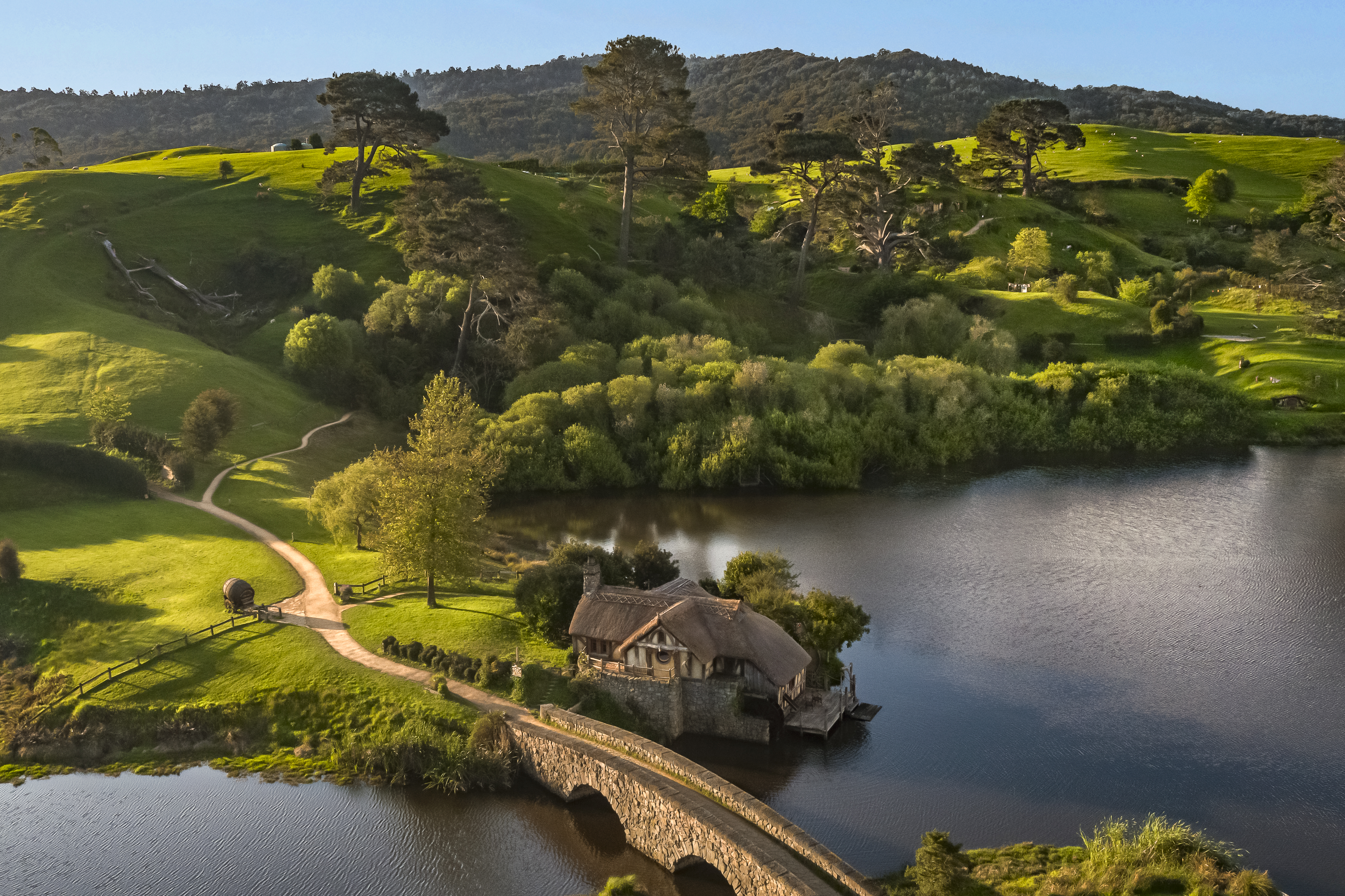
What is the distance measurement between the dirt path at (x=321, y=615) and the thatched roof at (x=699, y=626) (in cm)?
415

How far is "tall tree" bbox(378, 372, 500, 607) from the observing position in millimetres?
41812

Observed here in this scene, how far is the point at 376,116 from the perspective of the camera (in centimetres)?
9394

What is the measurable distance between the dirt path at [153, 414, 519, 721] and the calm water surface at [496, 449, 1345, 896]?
751 centimetres

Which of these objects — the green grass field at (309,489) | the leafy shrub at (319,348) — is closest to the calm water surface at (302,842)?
the green grass field at (309,489)

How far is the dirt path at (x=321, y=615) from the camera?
3516cm

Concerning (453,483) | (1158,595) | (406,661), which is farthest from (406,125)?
(1158,595)

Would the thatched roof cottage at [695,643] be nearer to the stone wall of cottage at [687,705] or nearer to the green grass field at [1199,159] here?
the stone wall of cottage at [687,705]

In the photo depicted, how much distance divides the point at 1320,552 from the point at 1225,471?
16.5 metres

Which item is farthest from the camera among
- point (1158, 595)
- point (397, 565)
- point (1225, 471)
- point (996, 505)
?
point (1225, 471)

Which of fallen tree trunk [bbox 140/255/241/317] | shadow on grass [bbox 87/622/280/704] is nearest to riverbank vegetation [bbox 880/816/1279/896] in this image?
shadow on grass [bbox 87/622/280/704]

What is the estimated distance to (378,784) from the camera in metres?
32.8

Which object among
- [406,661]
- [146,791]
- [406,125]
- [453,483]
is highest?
[406,125]

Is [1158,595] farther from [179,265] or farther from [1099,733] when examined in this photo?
[179,265]

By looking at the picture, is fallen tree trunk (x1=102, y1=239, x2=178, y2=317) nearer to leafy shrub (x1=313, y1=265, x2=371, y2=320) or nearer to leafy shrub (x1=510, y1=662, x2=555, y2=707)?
leafy shrub (x1=313, y1=265, x2=371, y2=320)
